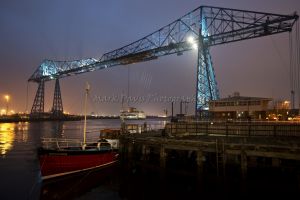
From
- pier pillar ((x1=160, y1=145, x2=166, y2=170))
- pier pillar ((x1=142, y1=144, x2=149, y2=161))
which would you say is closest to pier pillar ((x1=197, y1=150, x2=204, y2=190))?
pier pillar ((x1=160, y1=145, x2=166, y2=170))

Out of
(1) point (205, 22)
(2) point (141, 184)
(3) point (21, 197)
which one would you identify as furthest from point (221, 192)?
(1) point (205, 22)

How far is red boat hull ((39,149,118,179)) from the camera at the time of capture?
2142 cm

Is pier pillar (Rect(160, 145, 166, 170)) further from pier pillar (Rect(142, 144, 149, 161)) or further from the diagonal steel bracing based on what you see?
the diagonal steel bracing


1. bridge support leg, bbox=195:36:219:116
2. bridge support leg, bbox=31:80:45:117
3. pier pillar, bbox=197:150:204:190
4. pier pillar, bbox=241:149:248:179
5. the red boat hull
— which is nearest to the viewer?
pier pillar, bbox=241:149:248:179

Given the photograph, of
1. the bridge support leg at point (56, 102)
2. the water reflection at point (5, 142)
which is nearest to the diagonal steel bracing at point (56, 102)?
the bridge support leg at point (56, 102)

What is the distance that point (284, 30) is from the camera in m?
43.1

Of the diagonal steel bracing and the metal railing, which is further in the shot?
the diagonal steel bracing

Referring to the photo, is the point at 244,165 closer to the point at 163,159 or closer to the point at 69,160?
the point at 163,159

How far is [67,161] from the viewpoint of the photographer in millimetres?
22219

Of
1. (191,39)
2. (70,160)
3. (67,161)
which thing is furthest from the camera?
(191,39)

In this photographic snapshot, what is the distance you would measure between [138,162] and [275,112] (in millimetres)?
24193

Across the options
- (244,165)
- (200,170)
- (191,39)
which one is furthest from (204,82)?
(244,165)

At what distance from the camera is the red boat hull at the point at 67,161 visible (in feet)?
70.3

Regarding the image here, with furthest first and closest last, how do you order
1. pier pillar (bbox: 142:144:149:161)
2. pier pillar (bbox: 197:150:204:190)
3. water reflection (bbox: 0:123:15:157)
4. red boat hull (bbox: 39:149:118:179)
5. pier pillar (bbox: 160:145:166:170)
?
water reflection (bbox: 0:123:15:157) < pier pillar (bbox: 142:144:149:161) < red boat hull (bbox: 39:149:118:179) < pier pillar (bbox: 160:145:166:170) < pier pillar (bbox: 197:150:204:190)
